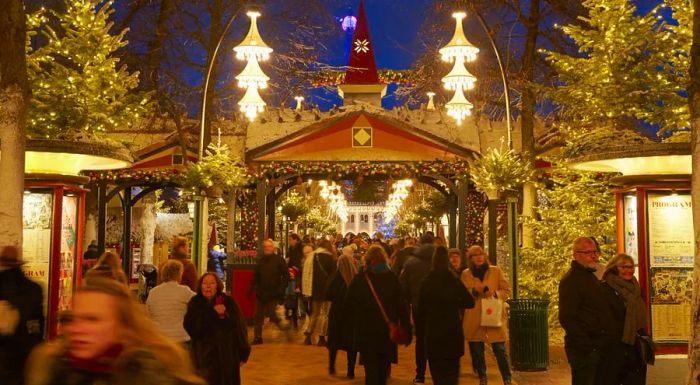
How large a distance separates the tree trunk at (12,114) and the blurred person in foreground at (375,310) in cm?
391

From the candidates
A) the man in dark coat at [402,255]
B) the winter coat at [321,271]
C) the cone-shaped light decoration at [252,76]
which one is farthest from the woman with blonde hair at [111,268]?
the cone-shaped light decoration at [252,76]

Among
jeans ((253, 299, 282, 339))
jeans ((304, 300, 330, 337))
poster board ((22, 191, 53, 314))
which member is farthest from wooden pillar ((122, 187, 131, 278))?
poster board ((22, 191, 53, 314))

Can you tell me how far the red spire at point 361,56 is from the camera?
3350cm

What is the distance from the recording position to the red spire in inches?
1319

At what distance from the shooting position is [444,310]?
9188 mm

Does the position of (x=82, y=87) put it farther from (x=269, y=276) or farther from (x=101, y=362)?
(x=101, y=362)

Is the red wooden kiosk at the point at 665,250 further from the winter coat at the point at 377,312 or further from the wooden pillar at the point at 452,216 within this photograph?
the wooden pillar at the point at 452,216

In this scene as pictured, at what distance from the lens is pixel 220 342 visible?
7.64 meters

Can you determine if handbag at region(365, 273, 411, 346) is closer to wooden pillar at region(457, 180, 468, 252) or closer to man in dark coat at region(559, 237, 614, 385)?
man in dark coat at region(559, 237, 614, 385)

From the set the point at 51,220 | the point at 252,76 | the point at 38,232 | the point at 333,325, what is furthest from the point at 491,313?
the point at 252,76

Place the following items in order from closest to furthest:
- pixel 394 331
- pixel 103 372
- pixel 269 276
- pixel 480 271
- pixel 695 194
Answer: pixel 103 372
pixel 695 194
pixel 394 331
pixel 480 271
pixel 269 276

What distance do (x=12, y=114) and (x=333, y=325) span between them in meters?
4.72

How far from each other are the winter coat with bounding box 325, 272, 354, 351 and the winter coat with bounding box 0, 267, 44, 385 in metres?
3.45

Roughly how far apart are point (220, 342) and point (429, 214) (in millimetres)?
31125
